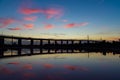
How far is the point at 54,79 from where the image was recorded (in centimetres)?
1350

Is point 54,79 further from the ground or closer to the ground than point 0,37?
closer to the ground

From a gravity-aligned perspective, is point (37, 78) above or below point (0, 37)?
below

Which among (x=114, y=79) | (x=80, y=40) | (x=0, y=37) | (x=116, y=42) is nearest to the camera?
(x=114, y=79)

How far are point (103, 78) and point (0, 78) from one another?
267 inches

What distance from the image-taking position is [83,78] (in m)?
13.9

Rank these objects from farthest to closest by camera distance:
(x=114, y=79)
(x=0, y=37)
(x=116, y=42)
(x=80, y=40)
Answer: (x=80, y=40)
(x=116, y=42)
(x=0, y=37)
(x=114, y=79)

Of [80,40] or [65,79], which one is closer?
[65,79]

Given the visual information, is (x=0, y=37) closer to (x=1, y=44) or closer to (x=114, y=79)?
(x=1, y=44)

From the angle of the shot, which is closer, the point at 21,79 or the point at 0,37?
the point at 21,79

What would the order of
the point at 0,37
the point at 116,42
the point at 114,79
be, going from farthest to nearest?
the point at 116,42 → the point at 0,37 → the point at 114,79

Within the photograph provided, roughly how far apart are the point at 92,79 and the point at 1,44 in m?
98.6

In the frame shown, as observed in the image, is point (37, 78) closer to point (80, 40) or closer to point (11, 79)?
point (11, 79)

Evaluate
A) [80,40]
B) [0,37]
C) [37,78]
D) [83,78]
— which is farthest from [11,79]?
[80,40]

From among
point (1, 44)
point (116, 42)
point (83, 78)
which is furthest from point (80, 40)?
point (83, 78)
